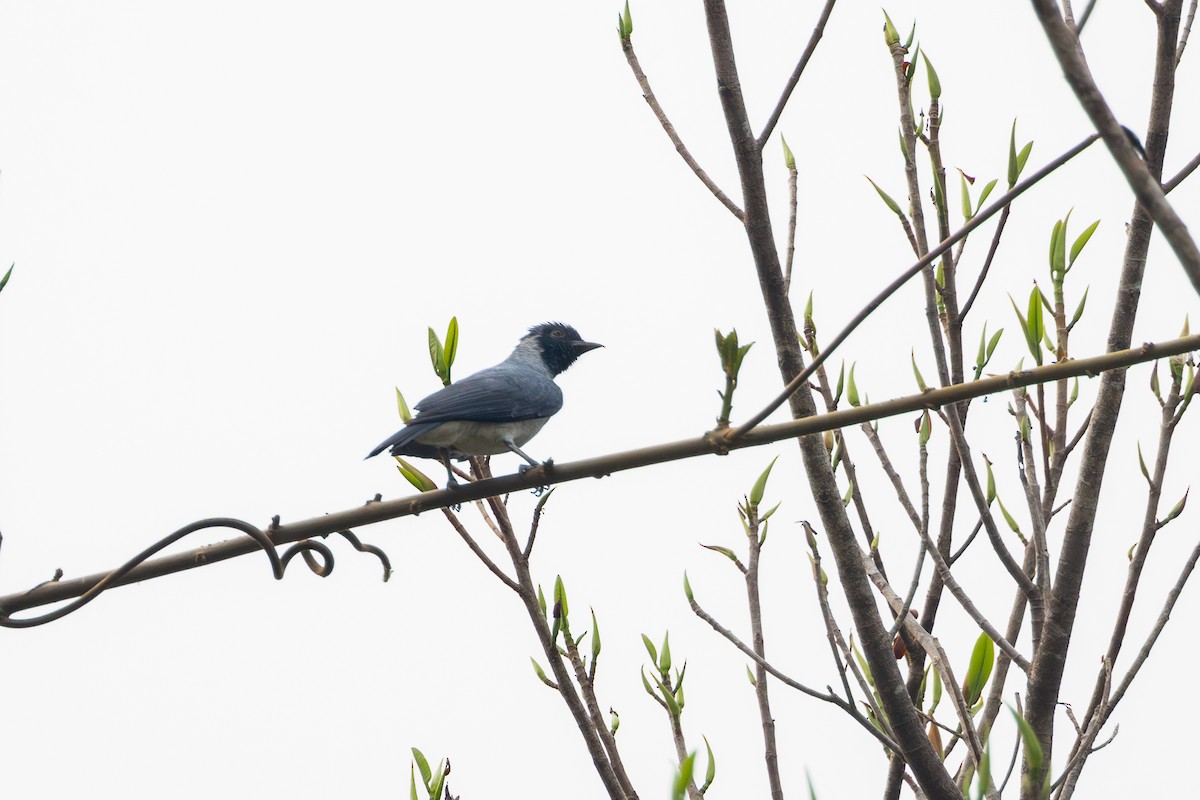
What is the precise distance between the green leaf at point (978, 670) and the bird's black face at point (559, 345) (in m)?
4.09

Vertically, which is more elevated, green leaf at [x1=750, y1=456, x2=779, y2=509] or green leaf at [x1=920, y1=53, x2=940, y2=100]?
green leaf at [x1=920, y1=53, x2=940, y2=100]

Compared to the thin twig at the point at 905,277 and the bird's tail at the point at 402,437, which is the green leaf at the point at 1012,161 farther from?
the bird's tail at the point at 402,437

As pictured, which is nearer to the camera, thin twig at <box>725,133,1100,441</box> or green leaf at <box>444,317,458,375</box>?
thin twig at <box>725,133,1100,441</box>

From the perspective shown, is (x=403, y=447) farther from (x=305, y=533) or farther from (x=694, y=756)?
(x=694, y=756)

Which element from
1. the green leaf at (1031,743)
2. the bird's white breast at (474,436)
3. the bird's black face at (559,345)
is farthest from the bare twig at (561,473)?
the bird's black face at (559,345)

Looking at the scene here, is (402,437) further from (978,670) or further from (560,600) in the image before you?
(978,670)

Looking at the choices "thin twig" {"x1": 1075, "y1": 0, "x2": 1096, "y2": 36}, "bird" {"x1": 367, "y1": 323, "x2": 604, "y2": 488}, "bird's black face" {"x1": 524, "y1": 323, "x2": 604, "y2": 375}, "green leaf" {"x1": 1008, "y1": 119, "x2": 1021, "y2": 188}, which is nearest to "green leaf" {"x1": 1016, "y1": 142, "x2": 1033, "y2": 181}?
"green leaf" {"x1": 1008, "y1": 119, "x2": 1021, "y2": 188}

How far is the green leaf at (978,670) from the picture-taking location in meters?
3.51

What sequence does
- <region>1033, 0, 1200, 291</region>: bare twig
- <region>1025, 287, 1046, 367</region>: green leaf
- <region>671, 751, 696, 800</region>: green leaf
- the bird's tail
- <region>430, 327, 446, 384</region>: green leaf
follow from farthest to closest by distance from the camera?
1. the bird's tail
2. <region>430, 327, 446, 384</region>: green leaf
3. <region>1025, 287, 1046, 367</region>: green leaf
4. <region>671, 751, 696, 800</region>: green leaf
5. <region>1033, 0, 1200, 291</region>: bare twig

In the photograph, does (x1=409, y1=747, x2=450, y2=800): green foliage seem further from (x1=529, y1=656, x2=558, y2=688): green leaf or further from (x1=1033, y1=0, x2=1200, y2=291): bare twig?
(x1=1033, y1=0, x2=1200, y2=291): bare twig

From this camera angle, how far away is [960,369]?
137 inches

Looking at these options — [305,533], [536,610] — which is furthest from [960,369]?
[305,533]

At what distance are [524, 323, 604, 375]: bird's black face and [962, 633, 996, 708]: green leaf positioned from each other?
13.4 ft

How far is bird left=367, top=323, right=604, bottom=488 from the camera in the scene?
4762 millimetres
